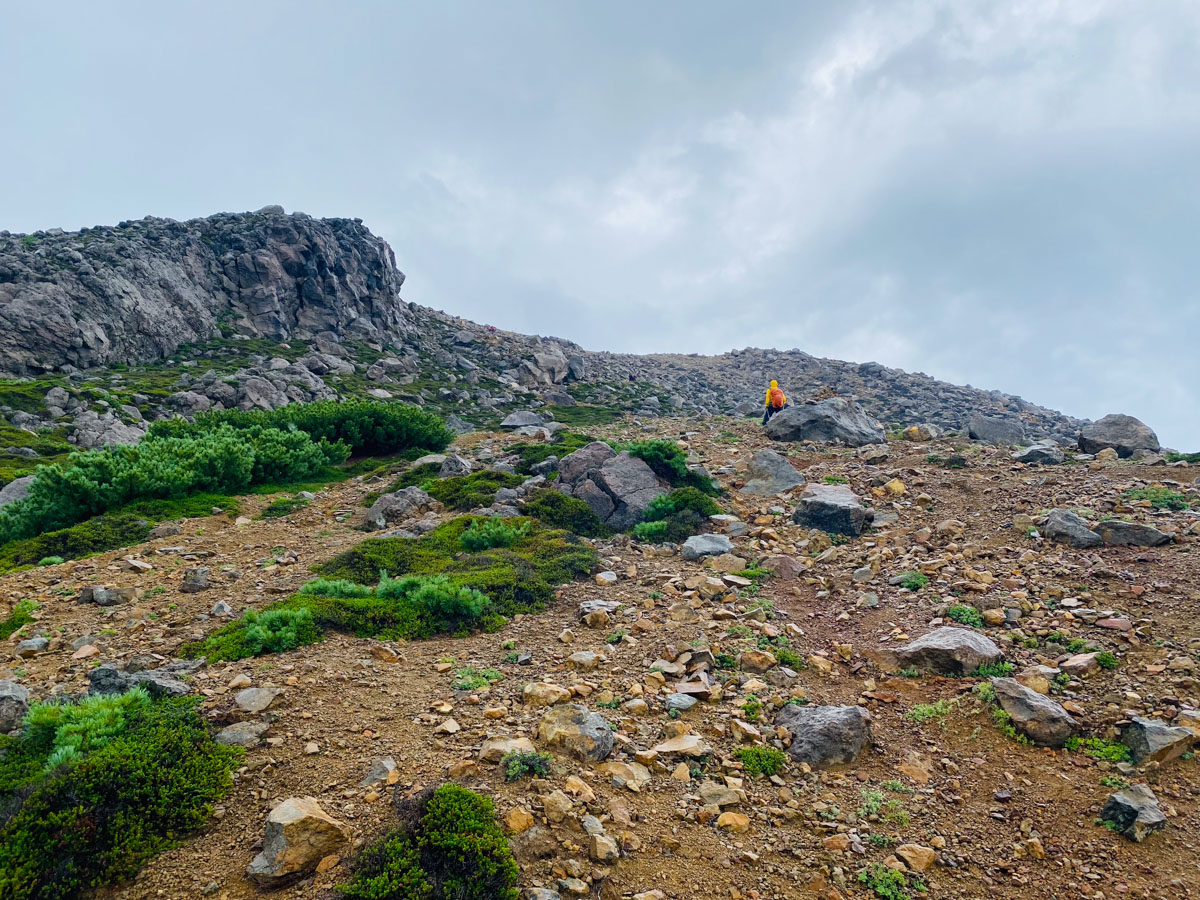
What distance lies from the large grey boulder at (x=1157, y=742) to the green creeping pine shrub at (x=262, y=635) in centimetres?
811

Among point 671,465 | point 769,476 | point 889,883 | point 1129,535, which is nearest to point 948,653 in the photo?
point 889,883

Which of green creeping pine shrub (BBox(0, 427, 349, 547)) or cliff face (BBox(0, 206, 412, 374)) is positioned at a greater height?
cliff face (BBox(0, 206, 412, 374))

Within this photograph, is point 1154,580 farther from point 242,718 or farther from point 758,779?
point 242,718

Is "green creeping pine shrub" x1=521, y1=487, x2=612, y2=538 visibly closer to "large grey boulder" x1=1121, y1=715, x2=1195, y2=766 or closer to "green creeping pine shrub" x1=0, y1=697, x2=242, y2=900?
"green creeping pine shrub" x1=0, y1=697, x2=242, y2=900

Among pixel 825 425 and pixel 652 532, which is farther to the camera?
pixel 825 425

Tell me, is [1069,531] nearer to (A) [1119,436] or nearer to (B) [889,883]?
Answer: (B) [889,883]

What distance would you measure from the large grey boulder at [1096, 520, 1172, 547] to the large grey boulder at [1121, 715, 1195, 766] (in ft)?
16.3

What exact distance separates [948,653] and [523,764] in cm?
488

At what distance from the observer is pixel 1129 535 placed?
30.4ft

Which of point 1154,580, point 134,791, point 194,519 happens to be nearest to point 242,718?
point 134,791

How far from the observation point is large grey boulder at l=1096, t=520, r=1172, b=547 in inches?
358

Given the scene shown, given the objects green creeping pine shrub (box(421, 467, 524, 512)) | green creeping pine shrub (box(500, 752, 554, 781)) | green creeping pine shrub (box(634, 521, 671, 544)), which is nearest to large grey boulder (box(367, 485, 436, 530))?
green creeping pine shrub (box(421, 467, 524, 512))

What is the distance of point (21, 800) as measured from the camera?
13.7 ft

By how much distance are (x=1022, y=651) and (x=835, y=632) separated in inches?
80.9
